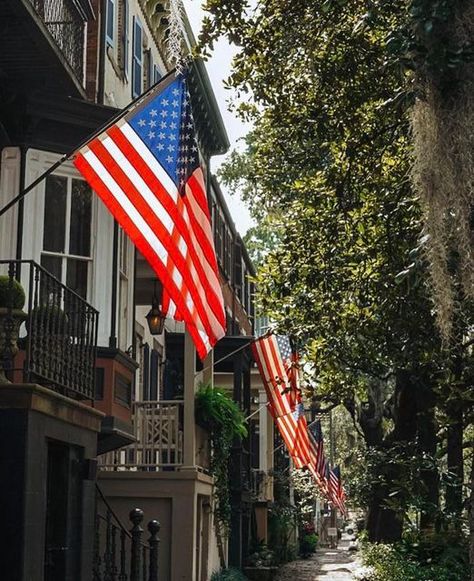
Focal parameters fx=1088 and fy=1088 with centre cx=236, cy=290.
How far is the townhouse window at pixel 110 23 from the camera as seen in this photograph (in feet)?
57.4

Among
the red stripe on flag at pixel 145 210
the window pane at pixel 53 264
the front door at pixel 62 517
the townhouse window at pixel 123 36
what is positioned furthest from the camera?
the townhouse window at pixel 123 36

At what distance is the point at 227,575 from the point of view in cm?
2091

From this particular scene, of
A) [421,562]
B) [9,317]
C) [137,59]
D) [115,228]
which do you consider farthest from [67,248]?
[421,562]

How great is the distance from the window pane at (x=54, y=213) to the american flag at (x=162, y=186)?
2825 millimetres

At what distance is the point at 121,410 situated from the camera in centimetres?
1434

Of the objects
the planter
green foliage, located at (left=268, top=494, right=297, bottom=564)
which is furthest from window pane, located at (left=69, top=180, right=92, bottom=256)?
green foliage, located at (left=268, top=494, right=297, bottom=564)

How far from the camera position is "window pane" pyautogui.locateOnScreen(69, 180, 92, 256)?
14547mm

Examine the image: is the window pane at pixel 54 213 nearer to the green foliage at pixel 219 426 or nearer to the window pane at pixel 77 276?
the window pane at pixel 77 276

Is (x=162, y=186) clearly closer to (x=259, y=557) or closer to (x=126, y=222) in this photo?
(x=126, y=222)

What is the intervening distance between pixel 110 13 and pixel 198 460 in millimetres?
7621

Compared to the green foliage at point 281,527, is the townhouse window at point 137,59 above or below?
above

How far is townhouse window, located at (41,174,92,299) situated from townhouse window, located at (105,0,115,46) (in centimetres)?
383

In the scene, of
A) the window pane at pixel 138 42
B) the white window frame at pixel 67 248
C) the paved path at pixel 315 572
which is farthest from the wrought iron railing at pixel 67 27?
the paved path at pixel 315 572

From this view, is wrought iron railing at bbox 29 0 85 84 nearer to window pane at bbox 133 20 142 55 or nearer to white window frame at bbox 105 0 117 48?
white window frame at bbox 105 0 117 48
